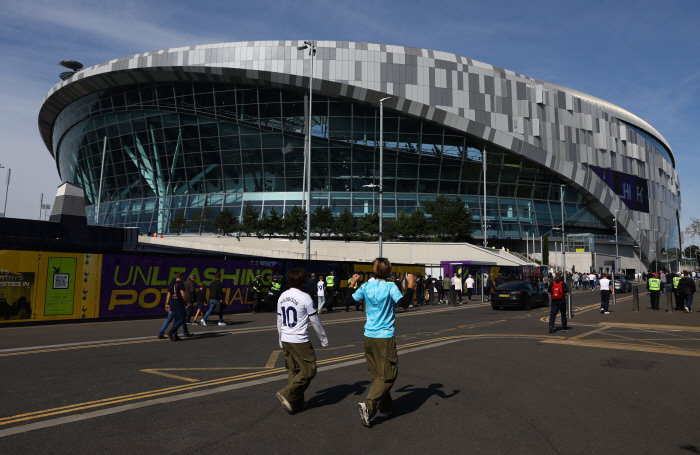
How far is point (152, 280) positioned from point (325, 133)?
1562 inches

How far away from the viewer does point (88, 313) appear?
672 inches

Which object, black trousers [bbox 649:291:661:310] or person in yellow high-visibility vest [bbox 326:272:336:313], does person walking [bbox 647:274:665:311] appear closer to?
black trousers [bbox 649:291:661:310]

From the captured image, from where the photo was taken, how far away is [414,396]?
6.63m

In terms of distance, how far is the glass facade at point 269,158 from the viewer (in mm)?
56094

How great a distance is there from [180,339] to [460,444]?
9.61 metres

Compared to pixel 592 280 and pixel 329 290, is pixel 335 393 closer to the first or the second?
pixel 329 290

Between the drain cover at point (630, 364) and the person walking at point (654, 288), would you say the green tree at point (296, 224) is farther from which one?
the drain cover at point (630, 364)

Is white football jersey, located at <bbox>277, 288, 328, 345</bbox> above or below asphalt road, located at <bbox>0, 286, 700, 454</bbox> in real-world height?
above

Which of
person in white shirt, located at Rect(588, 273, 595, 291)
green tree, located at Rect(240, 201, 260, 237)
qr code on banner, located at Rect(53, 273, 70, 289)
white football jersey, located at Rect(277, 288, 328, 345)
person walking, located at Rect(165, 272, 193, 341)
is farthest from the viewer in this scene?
green tree, located at Rect(240, 201, 260, 237)

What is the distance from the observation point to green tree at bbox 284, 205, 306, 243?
49438 millimetres

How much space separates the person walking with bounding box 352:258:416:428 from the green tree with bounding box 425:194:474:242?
148 ft

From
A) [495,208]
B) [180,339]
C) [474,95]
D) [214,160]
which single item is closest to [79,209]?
[180,339]

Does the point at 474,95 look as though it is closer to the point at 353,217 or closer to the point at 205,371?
the point at 353,217

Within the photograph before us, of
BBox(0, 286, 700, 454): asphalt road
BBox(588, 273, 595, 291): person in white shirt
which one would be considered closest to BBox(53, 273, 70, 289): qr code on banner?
BBox(0, 286, 700, 454): asphalt road
